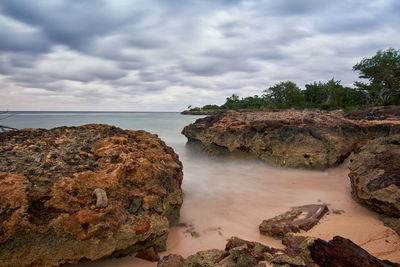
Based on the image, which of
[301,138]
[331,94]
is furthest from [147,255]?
[331,94]

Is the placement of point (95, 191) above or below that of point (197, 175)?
above

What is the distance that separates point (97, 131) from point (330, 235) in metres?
4.60

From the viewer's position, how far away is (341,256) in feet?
6.88

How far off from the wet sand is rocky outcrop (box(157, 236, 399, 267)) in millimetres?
887

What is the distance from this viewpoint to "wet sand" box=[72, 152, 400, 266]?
3.34 meters

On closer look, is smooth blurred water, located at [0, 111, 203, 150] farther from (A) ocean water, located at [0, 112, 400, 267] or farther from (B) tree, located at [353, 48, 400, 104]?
(B) tree, located at [353, 48, 400, 104]

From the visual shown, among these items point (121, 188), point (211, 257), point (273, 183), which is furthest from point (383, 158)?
point (121, 188)

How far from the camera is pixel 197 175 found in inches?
294

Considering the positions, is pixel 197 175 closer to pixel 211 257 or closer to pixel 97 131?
pixel 97 131

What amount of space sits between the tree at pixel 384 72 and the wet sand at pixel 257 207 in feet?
101

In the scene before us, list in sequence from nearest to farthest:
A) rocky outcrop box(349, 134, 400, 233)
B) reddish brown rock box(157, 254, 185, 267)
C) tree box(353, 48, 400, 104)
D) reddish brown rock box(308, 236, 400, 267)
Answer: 1. reddish brown rock box(308, 236, 400, 267)
2. reddish brown rock box(157, 254, 185, 267)
3. rocky outcrop box(349, 134, 400, 233)
4. tree box(353, 48, 400, 104)

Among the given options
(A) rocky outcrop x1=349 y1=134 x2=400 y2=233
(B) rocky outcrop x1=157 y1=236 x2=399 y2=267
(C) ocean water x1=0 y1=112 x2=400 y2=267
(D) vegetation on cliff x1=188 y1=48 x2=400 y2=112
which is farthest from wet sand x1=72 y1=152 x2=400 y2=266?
A: (D) vegetation on cliff x1=188 y1=48 x2=400 y2=112

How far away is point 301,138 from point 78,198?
750 centimetres

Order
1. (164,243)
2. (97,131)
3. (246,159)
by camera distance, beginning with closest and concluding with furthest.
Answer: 1. (164,243)
2. (97,131)
3. (246,159)
